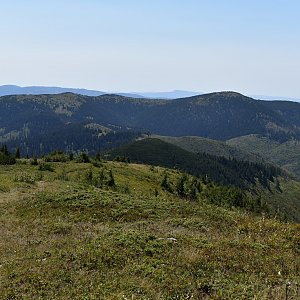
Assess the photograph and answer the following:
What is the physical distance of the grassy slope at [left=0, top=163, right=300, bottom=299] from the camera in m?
13.2

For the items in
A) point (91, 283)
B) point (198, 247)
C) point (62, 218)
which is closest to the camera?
point (91, 283)

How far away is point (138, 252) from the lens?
16.8 metres

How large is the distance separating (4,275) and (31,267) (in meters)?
1.09

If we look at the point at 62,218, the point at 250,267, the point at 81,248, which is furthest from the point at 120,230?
the point at 250,267

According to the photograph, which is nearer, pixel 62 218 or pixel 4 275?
pixel 4 275

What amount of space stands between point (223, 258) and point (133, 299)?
217 inches

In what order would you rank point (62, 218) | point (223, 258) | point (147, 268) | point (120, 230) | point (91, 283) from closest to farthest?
point (91, 283) → point (147, 268) → point (223, 258) → point (120, 230) → point (62, 218)

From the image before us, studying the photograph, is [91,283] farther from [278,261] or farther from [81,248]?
[278,261]

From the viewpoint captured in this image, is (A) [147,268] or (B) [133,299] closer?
(B) [133,299]

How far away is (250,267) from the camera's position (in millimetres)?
15617

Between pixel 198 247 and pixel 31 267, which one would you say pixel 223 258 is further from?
pixel 31 267

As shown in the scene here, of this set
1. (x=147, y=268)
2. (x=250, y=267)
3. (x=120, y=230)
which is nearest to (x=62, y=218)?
(x=120, y=230)

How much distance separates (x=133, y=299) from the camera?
1222 cm

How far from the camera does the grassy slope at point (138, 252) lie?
13234mm
